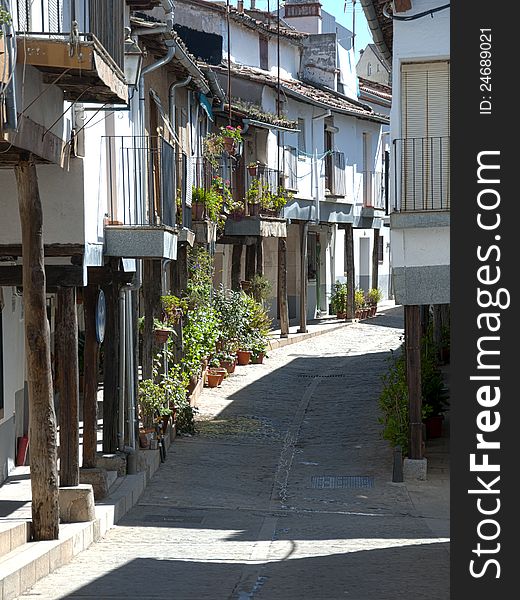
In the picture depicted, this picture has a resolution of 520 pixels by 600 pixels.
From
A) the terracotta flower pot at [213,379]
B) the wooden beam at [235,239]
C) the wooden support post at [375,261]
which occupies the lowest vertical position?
the terracotta flower pot at [213,379]

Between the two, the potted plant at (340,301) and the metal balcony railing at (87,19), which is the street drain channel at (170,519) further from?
the potted plant at (340,301)

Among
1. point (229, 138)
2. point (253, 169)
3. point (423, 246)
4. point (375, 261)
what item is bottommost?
point (375, 261)

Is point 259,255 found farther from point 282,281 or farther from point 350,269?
point 350,269

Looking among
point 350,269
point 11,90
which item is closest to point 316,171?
point 350,269

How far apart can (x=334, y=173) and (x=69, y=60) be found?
26937mm

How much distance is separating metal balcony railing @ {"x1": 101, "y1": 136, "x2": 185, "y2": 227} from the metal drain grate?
4099mm

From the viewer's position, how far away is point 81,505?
39.3 feet

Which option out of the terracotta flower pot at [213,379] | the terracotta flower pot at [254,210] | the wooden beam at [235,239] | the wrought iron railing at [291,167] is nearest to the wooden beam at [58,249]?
the terracotta flower pot at [213,379]

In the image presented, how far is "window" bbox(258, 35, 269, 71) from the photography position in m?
34.3

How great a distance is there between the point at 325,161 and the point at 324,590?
27.1 metres

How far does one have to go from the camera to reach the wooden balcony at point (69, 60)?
9.18 metres

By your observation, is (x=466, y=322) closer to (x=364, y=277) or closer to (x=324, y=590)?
(x=324, y=590)

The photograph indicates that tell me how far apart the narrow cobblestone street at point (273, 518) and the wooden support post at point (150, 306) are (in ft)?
4.74

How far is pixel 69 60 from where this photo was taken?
9.23m
